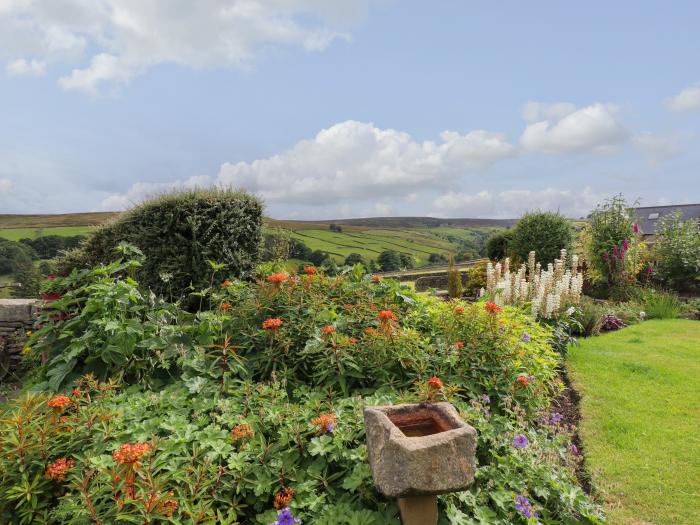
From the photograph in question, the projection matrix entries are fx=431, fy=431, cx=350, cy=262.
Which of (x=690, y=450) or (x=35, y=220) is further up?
(x=35, y=220)

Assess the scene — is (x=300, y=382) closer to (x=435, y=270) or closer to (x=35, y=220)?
(x=435, y=270)

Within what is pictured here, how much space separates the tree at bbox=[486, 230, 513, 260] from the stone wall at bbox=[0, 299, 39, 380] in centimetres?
1204

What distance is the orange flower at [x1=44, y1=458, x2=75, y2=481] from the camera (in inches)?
86.1

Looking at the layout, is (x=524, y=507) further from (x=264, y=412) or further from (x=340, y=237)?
(x=340, y=237)

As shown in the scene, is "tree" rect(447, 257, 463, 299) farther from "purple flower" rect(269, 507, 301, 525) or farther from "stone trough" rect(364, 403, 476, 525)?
"purple flower" rect(269, 507, 301, 525)

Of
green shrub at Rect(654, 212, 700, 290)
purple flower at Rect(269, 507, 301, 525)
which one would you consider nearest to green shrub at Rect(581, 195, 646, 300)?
green shrub at Rect(654, 212, 700, 290)

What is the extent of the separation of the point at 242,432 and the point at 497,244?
13126 millimetres

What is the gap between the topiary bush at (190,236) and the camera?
618 centimetres

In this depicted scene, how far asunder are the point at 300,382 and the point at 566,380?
377 cm

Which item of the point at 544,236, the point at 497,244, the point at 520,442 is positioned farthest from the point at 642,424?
the point at 497,244

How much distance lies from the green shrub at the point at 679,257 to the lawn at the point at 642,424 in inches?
253

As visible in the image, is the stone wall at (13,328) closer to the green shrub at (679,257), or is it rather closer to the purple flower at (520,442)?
the purple flower at (520,442)

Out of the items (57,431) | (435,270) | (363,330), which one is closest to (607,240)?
(435,270)

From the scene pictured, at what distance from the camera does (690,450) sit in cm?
383
